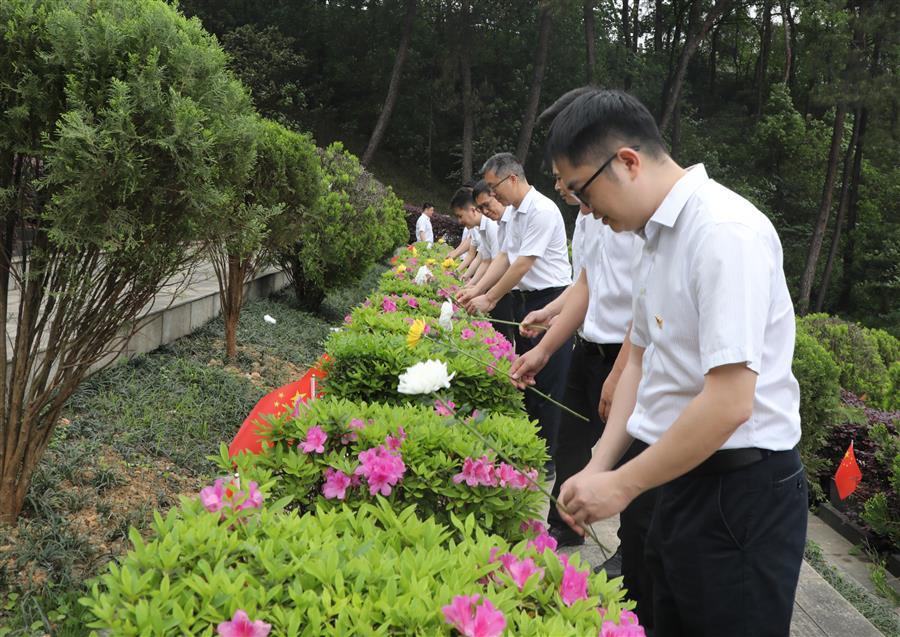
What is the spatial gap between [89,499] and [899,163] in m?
27.9

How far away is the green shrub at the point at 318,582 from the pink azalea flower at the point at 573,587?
0.01 meters

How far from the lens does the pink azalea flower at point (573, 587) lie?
4.81 ft

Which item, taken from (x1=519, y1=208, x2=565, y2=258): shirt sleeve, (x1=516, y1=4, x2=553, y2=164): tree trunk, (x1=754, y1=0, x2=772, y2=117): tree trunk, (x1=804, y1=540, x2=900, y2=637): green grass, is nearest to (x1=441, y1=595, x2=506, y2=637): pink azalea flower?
(x1=804, y1=540, x2=900, y2=637): green grass

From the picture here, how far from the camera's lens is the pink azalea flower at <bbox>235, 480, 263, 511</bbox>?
5.47ft

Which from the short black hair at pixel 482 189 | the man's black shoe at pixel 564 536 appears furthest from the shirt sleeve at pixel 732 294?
the short black hair at pixel 482 189

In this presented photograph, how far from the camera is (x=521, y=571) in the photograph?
1483 millimetres

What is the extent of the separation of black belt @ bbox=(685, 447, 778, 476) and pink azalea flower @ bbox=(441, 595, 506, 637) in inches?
25.1

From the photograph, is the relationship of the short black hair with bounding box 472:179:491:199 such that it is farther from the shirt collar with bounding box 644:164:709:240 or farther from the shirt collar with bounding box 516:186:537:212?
the shirt collar with bounding box 644:164:709:240

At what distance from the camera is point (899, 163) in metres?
25.1

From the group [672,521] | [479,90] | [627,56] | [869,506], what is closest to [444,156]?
[479,90]

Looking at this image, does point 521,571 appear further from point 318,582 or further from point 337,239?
point 337,239

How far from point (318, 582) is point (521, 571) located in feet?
1.27

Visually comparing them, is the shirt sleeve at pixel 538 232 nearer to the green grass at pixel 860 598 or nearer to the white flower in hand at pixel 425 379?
the green grass at pixel 860 598

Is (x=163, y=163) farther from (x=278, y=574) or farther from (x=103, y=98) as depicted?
(x=278, y=574)
